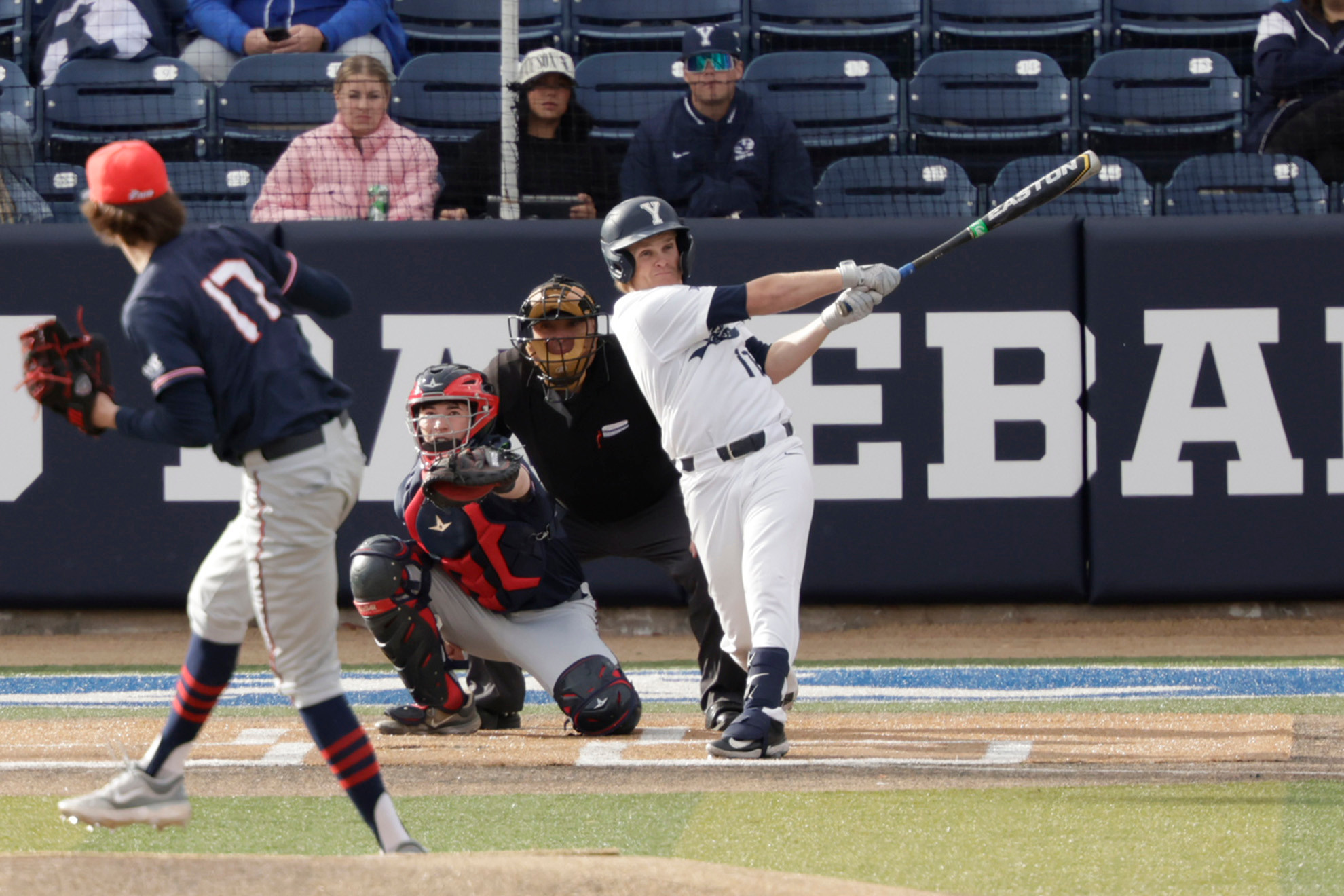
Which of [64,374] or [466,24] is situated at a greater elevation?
[466,24]

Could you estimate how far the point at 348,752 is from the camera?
336 cm

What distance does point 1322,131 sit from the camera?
25.7ft

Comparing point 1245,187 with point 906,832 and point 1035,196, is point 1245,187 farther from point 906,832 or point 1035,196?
point 906,832

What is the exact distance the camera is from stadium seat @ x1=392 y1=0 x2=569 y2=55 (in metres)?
9.07

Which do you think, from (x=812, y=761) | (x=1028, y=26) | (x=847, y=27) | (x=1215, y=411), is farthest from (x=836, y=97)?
(x=812, y=761)

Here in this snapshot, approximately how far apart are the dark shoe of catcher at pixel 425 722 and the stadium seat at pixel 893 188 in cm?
363

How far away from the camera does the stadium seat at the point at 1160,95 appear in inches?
330

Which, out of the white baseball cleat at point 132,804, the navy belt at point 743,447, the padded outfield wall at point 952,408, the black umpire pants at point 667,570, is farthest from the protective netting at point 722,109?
the white baseball cleat at point 132,804

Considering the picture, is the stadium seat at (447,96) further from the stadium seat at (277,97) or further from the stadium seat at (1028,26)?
the stadium seat at (1028,26)

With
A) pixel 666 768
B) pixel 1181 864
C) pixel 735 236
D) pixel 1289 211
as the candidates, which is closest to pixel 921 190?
pixel 735 236

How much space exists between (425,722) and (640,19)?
5.17 meters

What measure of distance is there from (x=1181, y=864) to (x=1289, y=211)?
515 centimetres

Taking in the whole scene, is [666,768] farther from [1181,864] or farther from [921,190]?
[921,190]

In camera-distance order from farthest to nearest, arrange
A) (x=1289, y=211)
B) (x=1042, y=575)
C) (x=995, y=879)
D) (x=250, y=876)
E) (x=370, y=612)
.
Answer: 1. (x=1289, y=211)
2. (x=1042, y=575)
3. (x=370, y=612)
4. (x=995, y=879)
5. (x=250, y=876)
